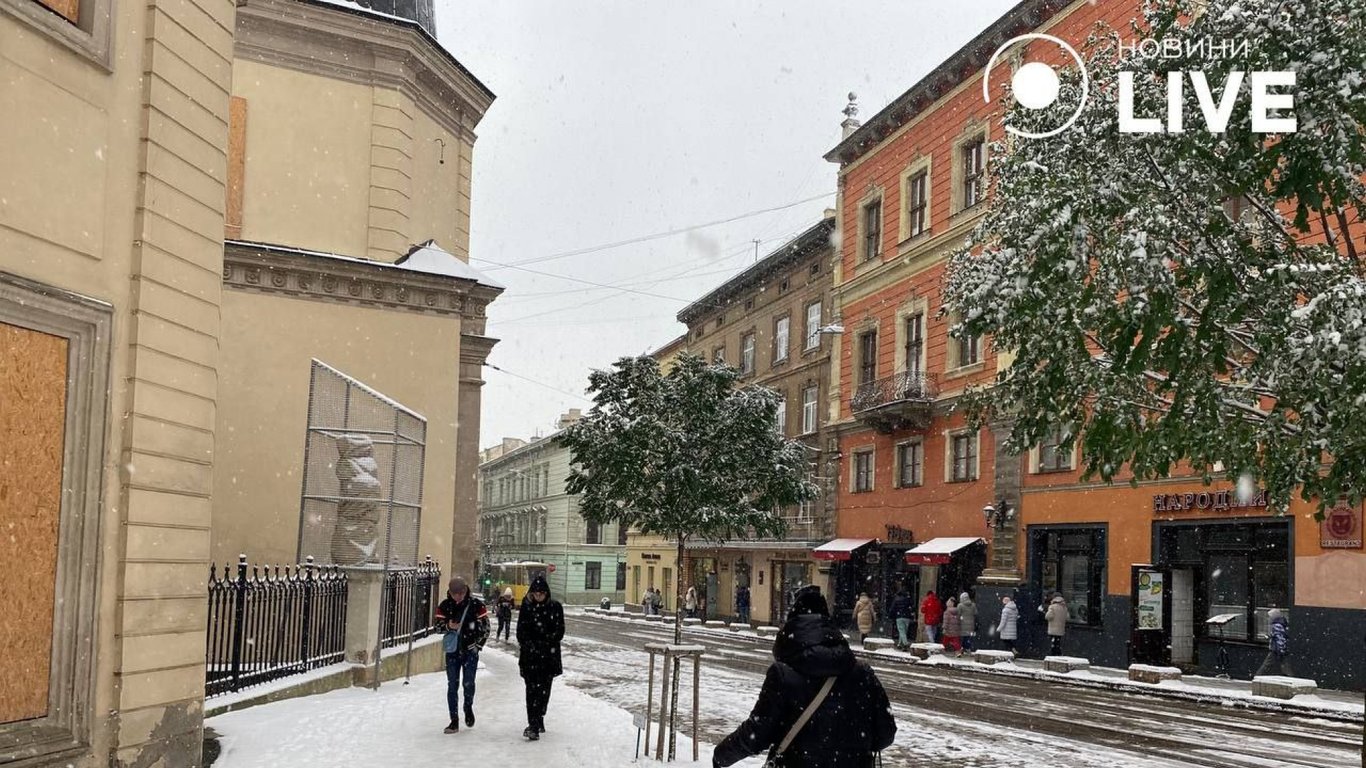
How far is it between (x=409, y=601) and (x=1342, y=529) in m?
16.1

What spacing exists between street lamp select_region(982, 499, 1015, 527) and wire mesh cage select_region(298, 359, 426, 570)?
18.0 m

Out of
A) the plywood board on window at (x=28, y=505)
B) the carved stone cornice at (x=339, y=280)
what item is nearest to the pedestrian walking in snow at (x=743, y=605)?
the carved stone cornice at (x=339, y=280)

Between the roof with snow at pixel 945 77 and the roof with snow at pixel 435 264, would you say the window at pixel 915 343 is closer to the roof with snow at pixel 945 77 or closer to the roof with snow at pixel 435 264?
the roof with snow at pixel 945 77

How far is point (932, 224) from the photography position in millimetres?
35250

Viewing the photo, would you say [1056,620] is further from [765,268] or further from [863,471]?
[765,268]

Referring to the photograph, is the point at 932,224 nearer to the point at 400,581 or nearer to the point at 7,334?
the point at 400,581

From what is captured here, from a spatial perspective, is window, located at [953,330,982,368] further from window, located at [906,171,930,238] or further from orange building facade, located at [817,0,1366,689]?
window, located at [906,171,930,238]

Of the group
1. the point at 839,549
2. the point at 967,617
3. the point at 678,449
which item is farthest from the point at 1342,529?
the point at 839,549

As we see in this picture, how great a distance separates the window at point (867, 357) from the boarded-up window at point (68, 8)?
3219 cm

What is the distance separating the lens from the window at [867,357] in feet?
127

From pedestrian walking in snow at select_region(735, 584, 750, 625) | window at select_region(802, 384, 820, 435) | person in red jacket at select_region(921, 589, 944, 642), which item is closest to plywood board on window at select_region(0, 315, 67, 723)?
person in red jacket at select_region(921, 589, 944, 642)

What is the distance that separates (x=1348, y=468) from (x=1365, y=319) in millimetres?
1410

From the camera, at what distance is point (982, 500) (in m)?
32.4

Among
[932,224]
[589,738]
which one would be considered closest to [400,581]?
[589,738]
